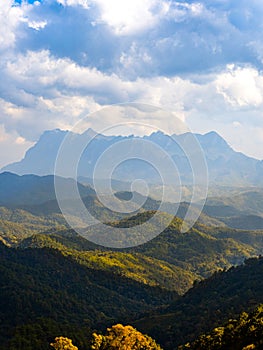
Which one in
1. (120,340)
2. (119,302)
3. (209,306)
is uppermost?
(120,340)

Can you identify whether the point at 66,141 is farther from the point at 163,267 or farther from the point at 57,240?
the point at 57,240

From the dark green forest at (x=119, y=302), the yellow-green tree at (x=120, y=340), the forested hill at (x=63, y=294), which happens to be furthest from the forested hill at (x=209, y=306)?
the yellow-green tree at (x=120, y=340)

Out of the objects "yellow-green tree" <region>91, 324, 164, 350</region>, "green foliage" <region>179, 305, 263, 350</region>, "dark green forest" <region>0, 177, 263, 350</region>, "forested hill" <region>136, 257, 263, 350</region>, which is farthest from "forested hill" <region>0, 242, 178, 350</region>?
"yellow-green tree" <region>91, 324, 164, 350</region>

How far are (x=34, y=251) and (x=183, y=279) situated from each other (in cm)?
4540

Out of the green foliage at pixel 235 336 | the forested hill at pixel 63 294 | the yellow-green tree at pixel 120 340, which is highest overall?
the green foliage at pixel 235 336

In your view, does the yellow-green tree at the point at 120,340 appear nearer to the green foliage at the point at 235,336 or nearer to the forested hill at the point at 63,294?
the green foliage at the point at 235,336

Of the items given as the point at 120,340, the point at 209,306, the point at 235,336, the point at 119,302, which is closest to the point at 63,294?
the point at 119,302

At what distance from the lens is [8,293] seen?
74125 millimetres

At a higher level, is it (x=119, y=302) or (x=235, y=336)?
(x=235, y=336)

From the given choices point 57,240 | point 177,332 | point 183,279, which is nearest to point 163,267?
point 183,279

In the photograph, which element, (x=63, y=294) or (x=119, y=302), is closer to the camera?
(x=63, y=294)

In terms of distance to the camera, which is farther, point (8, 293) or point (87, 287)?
point (87, 287)

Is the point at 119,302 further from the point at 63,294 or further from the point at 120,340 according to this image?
the point at 120,340

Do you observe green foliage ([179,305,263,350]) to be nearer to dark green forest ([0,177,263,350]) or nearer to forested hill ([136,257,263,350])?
dark green forest ([0,177,263,350])
